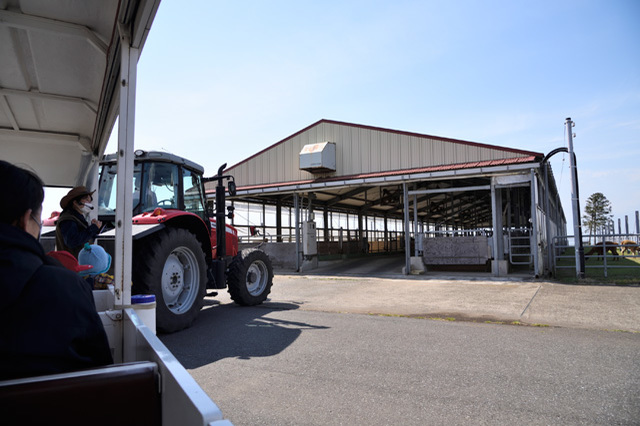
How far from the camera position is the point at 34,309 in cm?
131

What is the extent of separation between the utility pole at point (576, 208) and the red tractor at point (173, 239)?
9041 millimetres

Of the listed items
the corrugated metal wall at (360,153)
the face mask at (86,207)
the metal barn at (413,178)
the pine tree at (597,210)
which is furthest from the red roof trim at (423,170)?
the pine tree at (597,210)

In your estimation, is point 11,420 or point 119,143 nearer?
point 11,420

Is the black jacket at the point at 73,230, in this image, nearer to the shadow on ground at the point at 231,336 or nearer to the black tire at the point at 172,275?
the black tire at the point at 172,275

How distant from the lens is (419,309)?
23.7ft

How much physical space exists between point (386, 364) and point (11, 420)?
344 centimetres

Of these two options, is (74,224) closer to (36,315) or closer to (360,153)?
(36,315)

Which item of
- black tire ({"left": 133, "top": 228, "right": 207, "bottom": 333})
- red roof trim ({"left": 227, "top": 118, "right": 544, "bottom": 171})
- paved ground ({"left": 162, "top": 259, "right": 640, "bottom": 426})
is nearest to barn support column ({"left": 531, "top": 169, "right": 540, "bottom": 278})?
red roof trim ({"left": 227, "top": 118, "right": 544, "bottom": 171})

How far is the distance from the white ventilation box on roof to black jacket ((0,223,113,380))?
1323cm

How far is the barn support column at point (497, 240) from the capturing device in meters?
12.2

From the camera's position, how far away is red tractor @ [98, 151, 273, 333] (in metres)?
5.16

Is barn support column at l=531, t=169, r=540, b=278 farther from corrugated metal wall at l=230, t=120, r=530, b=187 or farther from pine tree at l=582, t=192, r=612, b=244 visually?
pine tree at l=582, t=192, r=612, b=244

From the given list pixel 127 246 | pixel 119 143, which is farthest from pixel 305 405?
pixel 119 143

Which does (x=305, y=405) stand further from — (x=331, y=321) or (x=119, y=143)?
(x=331, y=321)
